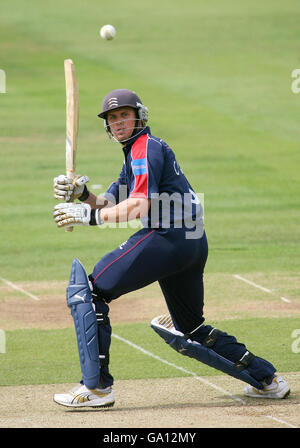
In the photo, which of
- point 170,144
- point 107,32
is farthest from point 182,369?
point 107,32

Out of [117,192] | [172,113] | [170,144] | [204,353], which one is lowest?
[204,353]

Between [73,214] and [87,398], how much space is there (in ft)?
4.31

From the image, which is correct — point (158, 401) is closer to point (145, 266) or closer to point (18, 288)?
point (145, 266)

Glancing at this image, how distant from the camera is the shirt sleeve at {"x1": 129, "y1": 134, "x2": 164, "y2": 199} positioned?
6.11m

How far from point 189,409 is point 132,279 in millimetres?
1007

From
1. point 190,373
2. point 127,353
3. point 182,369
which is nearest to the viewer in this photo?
point 190,373

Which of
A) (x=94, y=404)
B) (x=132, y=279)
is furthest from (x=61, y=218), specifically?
(x=94, y=404)

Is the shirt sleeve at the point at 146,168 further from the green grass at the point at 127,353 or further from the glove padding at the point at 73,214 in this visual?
the green grass at the point at 127,353

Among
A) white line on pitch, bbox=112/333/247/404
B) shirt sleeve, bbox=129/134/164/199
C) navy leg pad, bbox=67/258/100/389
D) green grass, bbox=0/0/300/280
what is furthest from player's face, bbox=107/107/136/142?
green grass, bbox=0/0/300/280

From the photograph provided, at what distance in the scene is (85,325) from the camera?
6.18 m

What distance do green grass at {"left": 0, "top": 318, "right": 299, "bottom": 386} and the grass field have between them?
19 millimetres

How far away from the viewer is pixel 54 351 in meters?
8.20

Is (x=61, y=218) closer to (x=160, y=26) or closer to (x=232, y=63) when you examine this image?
(x=232, y=63)

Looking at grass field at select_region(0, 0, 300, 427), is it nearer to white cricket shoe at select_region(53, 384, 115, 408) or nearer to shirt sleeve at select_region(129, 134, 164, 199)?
white cricket shoe at select_region(53, 384, 115, 408)
